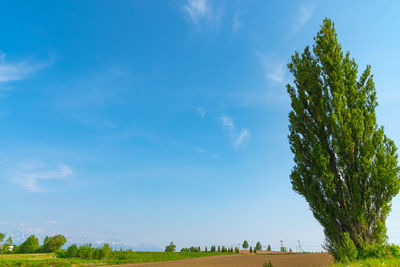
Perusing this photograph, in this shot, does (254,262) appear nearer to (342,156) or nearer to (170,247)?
(342,156)

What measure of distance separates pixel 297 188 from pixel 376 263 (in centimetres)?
636

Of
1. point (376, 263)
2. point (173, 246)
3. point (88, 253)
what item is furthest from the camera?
point (173, 246)

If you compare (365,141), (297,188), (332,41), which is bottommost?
(297,188)

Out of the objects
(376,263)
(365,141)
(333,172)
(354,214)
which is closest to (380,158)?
(365,141)

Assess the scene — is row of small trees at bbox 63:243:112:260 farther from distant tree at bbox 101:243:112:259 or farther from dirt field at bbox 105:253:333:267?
dirt field at bbox 105:253:333:267

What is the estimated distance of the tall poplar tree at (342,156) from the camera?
12703 millimetres

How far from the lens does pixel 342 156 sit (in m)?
13.8

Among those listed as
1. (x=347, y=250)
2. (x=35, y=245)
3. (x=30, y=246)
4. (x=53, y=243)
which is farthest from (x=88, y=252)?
(x=35, y=245)

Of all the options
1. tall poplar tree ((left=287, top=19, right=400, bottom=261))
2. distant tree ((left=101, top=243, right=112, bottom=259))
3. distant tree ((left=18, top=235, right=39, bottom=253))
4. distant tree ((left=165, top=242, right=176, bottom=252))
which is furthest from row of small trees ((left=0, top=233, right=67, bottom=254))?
tall poplar tree ((left=287, top=19, right=400, bottom=261))

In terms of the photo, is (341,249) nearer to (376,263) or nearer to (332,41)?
(376,263)

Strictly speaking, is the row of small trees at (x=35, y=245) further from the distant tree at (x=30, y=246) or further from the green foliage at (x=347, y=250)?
the green foliage at (x=347, y=250)

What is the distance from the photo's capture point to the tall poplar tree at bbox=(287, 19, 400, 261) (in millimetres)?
12703

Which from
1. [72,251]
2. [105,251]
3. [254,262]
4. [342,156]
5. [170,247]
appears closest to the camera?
[342,156]

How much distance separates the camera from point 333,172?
1391 cm
